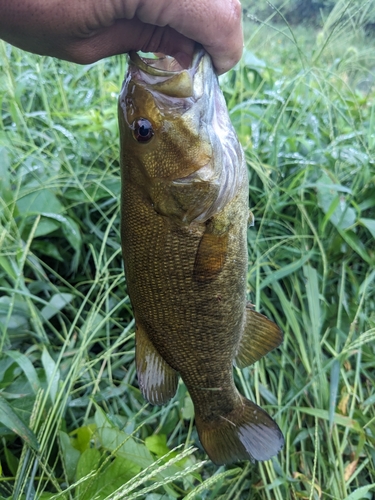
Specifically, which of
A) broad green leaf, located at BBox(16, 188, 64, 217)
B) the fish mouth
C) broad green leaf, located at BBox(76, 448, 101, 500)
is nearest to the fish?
the fish mouth

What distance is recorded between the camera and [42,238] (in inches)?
76.0

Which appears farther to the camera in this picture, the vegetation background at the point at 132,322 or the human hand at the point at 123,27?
the vegetation background at the point at 132,322

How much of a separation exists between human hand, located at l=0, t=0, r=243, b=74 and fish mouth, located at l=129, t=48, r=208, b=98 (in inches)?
2.6

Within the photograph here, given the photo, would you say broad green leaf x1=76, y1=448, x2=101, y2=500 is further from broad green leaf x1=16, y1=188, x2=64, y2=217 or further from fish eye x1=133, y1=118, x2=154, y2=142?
broad green leaf x1=16, y1=188, x2=64, y2=217

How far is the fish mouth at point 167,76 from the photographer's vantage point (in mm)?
982

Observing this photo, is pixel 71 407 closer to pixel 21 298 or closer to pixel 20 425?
pixel 20 425

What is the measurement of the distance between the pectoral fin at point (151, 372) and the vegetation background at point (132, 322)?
0.20 meters

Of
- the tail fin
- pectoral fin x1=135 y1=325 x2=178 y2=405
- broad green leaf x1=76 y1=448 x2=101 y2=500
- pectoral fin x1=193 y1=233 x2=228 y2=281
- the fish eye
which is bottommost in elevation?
broad green leaf x1=76 y1=448 x2=101 y2=500

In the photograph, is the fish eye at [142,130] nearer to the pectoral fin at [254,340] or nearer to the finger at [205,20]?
the finger at [205,20]

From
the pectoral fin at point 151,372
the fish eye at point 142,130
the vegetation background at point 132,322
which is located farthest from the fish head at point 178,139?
the vegetation background at point 132,322

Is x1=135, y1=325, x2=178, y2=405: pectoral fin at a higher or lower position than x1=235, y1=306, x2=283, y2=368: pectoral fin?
lower

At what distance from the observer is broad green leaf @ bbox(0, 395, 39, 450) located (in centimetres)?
122

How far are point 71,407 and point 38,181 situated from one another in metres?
1.09


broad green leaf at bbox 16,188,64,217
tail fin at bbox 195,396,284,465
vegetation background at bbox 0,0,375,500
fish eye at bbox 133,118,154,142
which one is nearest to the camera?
fish eye at bbox 133,118,154,142
